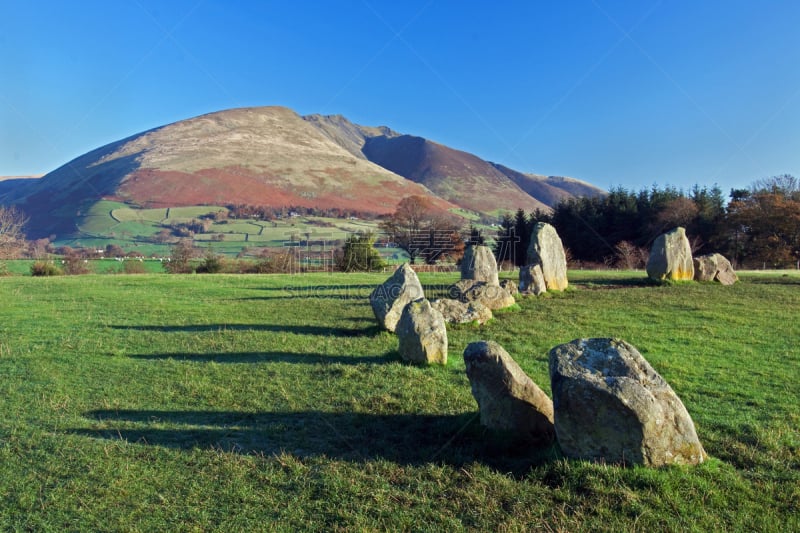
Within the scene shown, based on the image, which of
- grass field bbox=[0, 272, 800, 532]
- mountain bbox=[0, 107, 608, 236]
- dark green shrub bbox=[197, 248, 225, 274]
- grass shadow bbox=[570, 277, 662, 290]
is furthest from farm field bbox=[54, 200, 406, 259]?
grass field bbox=[0, 272, 800, 532]

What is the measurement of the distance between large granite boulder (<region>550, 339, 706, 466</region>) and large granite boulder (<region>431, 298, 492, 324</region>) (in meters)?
8.65

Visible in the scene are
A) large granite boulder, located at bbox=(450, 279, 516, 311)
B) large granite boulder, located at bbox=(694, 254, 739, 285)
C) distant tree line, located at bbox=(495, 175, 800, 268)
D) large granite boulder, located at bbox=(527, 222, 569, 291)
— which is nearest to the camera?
large granite boulder, located at bbox=(450, 279, 516, 311)

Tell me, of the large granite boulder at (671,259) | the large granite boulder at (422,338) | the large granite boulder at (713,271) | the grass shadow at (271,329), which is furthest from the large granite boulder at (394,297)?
the large granite boulder at (713,271)

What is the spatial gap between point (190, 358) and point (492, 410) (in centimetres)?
696

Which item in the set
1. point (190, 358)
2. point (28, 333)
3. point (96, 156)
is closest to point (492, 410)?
point (190, 358)

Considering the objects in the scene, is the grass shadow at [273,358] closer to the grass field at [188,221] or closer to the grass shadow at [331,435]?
the grass shadow at [331,435]

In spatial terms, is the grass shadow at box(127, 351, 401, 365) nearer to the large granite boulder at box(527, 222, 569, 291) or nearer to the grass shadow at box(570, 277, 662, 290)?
the large granite boulder at box(527, 222, 569, 291)

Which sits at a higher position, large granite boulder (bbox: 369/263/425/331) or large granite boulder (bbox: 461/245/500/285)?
large granite boulder (bbox: 461/245/500/285)

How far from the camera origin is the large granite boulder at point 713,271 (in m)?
21.7

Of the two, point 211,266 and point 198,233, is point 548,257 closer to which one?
point 211,266

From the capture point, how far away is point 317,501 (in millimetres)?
4816

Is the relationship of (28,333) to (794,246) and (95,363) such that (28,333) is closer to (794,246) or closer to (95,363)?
(95,363)

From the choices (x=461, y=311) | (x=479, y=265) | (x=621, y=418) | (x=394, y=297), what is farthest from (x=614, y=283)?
(x=621, y=418)

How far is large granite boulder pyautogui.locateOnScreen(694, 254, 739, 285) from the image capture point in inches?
854
